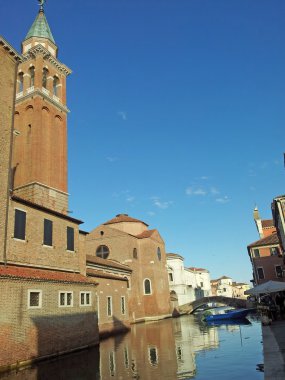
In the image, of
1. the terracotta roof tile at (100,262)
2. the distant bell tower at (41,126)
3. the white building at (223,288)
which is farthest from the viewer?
the white building at (223,288)

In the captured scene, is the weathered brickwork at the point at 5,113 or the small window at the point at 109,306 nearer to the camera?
the weathered brickwork at the point at 5,113

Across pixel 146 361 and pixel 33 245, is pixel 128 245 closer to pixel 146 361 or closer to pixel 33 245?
pixel 33 245

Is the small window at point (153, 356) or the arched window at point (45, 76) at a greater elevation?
the arched window at point (45, 76)

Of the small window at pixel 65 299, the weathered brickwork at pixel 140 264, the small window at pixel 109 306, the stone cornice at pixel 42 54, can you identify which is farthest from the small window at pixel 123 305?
the stone cornice at pixel 42 54

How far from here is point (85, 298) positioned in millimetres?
21453

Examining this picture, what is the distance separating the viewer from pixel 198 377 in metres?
11.2

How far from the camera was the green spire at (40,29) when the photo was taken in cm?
4044

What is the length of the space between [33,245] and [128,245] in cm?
2728

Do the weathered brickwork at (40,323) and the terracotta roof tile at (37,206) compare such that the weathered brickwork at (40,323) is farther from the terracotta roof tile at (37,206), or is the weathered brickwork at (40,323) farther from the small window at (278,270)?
the small window at (278,270)

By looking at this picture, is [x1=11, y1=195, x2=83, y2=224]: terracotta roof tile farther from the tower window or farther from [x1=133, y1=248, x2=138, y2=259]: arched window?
[x1=133, y1=248, x2=138, y2=259]: arched window

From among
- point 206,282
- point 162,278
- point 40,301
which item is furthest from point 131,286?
point 206,282

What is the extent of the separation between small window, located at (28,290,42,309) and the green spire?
3403 centimetres

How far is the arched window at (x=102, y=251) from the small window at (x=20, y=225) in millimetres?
28426

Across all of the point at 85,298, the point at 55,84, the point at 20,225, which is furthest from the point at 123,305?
the point at 55,84
